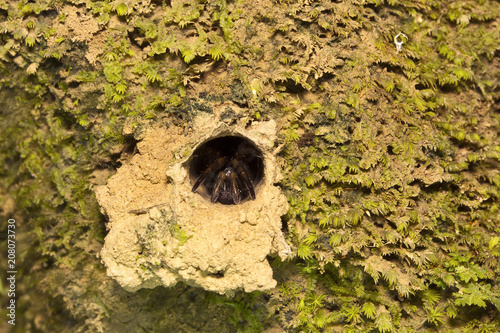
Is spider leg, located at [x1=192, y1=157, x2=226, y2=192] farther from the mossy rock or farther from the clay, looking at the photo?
the mossy rock

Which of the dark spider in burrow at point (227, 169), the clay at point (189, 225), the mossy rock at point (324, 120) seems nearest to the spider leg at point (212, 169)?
the dark spider in burrow at point (227, 169)

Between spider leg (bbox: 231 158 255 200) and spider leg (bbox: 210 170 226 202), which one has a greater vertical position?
spider leg (bbox: 231 158 255 200)

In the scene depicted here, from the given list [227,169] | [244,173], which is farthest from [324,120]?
[227,169]

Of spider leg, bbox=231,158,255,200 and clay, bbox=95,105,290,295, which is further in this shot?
spider leg, bbox=231,158,255,200

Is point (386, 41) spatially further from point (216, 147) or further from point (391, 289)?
point (391, 289)

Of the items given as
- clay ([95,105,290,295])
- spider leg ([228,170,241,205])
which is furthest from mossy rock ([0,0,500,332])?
spider leg ([228,170,241,205])

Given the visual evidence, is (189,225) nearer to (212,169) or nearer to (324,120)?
(212,169)
